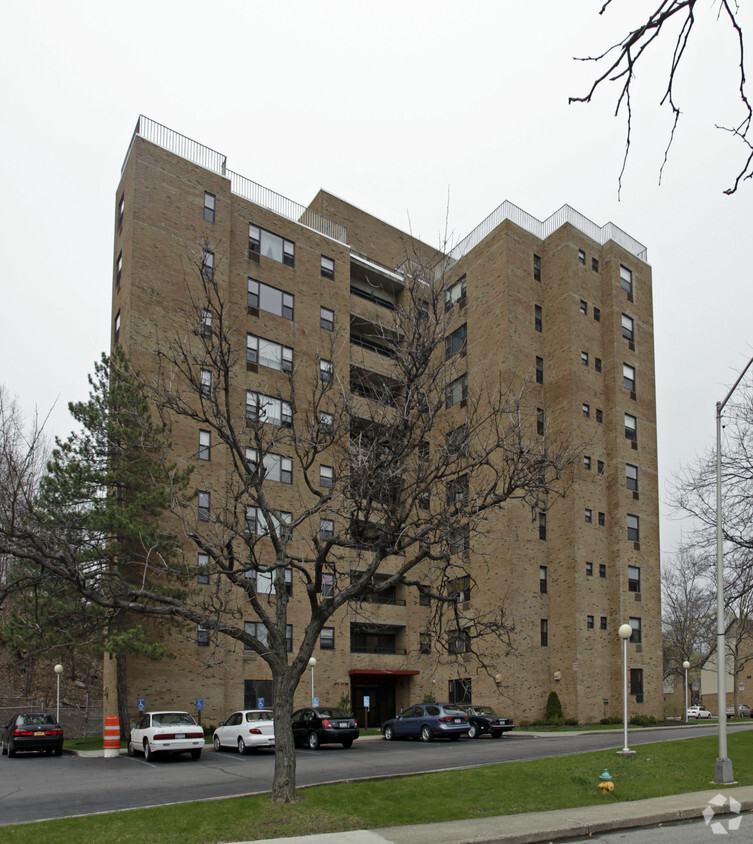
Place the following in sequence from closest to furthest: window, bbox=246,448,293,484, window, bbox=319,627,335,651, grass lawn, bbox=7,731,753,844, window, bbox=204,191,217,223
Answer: grass lawn, bbox=7,731,753,844, window, bbox=246,448,293,484, window, bbox=204,191,217,223, window, bbox=319,627,335,651

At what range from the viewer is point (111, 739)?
2567cm

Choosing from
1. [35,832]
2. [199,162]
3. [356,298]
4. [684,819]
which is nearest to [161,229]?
[199,162]

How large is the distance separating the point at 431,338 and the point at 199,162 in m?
30.6

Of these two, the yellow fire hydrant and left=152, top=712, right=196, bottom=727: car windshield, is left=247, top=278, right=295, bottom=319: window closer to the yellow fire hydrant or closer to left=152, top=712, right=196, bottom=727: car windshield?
left=152, top=712, right=196, bottom=727: car windshield

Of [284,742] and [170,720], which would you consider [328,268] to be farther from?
[284,742]

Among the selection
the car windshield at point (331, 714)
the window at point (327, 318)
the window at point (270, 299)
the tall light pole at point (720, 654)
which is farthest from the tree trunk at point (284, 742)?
the window at point (327, 318)

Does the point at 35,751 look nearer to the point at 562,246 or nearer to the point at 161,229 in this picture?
the point at 161,229

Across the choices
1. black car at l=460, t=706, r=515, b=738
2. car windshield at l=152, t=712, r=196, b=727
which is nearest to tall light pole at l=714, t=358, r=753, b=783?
car windshield at l=152, t=712, r=196, b=727

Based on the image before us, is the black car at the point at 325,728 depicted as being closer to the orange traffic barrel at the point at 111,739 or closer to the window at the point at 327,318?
the orange traffic barrel at the point at 111,739

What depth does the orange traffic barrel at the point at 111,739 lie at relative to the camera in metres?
25.5

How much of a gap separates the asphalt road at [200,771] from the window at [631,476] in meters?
17.4

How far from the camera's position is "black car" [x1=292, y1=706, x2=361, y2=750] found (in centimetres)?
2678

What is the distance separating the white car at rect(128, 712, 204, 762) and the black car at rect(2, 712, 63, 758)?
4464 mm

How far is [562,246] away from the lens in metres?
44.9
